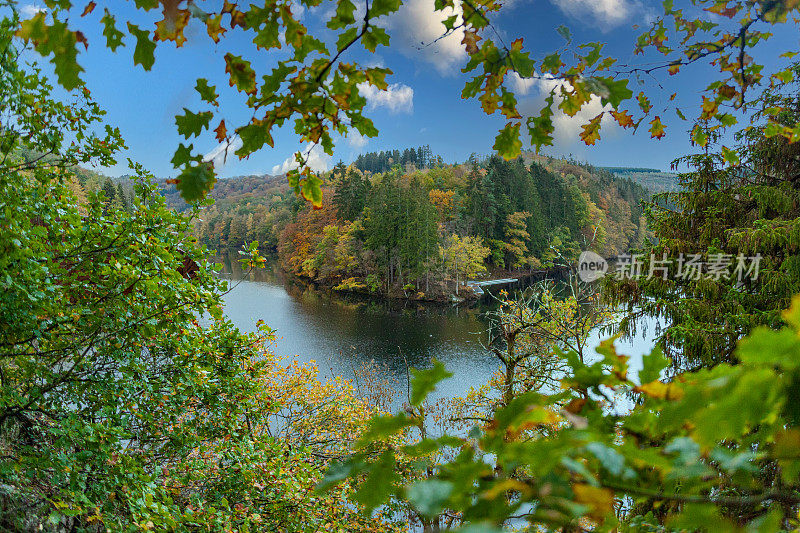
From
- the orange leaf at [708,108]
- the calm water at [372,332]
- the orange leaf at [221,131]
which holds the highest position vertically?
the orange leaf at [708,108]

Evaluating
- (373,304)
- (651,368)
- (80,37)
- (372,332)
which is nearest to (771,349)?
(651,368)

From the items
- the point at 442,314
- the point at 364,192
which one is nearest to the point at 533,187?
the point at 364,192

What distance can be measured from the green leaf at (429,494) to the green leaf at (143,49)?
1217 millimetres

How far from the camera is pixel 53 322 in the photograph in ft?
8.23

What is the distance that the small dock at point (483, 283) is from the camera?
29.1 m

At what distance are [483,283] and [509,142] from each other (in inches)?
1222

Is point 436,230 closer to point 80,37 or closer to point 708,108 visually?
point 708,108

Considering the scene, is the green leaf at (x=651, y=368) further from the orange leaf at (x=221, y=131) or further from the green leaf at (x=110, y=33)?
the green leaf at (x=110, y=33)

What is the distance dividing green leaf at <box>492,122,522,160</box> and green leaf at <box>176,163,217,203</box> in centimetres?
96

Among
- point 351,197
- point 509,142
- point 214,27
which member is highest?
point 351,197

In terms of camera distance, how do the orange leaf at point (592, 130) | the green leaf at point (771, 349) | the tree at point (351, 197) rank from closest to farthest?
the green leaf at point (771, 349) < the orange leaf at point (592, 130) < the tree at point (351, 197)

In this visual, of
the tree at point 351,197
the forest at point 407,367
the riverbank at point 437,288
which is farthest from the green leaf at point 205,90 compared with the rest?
the tree at point 351,197

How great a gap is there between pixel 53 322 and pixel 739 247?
25.3ft

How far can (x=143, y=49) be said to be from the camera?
3.43 feet
